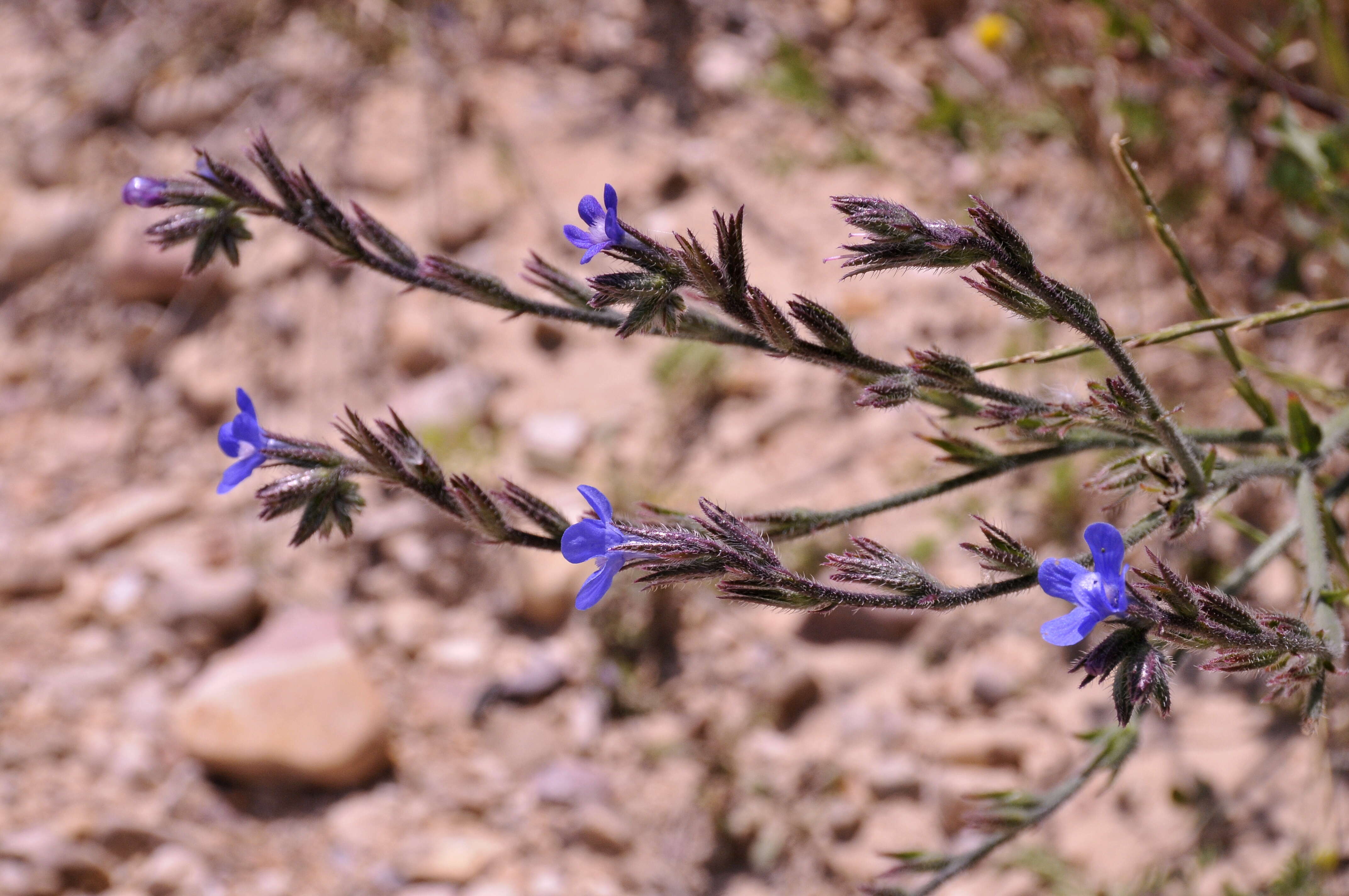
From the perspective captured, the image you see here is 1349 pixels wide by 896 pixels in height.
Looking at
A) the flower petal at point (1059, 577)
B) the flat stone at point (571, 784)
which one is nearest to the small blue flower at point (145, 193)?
the flower petal at point (1059, 577)

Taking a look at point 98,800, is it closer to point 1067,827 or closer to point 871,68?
point 1067,827

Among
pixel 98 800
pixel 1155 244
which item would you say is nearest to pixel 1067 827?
pixel 1155 244

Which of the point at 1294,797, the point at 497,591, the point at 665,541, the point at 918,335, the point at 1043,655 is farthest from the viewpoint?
the point at 918,335

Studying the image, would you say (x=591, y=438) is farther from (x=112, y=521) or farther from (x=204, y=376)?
(x=112, y=521)

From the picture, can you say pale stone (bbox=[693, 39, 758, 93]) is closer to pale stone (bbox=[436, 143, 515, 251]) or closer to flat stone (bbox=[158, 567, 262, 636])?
pale stone (bbox=[436, 143, 515, 251])

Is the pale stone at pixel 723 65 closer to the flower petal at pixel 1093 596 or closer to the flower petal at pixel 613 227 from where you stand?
the flower petal at pixel 613 227

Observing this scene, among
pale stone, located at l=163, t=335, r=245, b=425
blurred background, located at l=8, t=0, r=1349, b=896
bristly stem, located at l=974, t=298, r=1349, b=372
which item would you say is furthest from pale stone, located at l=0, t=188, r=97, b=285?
bristly stem, located at l=974, t=298, r=1349, b=372

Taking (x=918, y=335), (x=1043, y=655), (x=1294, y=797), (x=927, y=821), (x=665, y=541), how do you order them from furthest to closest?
Answer: (x=918, y=335)
(x=1043, y=655)
(x=927, y=821)
(x=1294, y=797)
(x=665, y=541)

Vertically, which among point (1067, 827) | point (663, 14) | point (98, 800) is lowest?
point (1067, 827)
